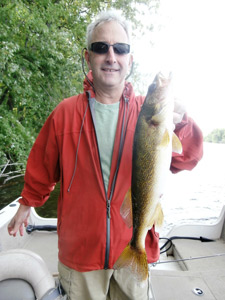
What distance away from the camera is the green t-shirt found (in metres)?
1.93

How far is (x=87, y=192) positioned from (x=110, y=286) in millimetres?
856

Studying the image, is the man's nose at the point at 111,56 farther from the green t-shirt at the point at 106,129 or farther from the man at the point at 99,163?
the green t-shirt at the point at 106,129

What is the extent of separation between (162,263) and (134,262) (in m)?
2.77

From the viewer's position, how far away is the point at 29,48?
32.1ft

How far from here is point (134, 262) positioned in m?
1.72

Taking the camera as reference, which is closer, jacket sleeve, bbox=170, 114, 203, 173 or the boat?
jacket sleeve, bbox=170, 114, 203, 173

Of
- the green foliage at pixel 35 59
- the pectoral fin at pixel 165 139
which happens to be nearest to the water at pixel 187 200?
the green foliage at pixel 35 59

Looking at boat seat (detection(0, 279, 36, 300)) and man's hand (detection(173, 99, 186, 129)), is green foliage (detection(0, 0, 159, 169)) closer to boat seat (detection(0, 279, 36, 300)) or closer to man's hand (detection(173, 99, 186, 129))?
boat seat (detection(0, 279, 36, 300))

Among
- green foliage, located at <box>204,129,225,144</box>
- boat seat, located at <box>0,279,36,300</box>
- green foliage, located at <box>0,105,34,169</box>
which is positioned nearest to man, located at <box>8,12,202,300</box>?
boat seat, located at <box>0,279,36,300</box>

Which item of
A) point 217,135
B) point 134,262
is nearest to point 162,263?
point 134,262

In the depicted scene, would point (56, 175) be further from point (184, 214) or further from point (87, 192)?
point (184, 214)

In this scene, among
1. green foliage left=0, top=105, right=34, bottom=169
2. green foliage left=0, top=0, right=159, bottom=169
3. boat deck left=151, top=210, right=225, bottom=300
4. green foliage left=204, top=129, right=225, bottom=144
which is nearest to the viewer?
boat deck left=151, top=210, right=225, bottom=300

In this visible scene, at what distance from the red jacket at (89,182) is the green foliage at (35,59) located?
19.5 ft

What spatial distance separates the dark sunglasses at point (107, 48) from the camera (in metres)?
1.96
